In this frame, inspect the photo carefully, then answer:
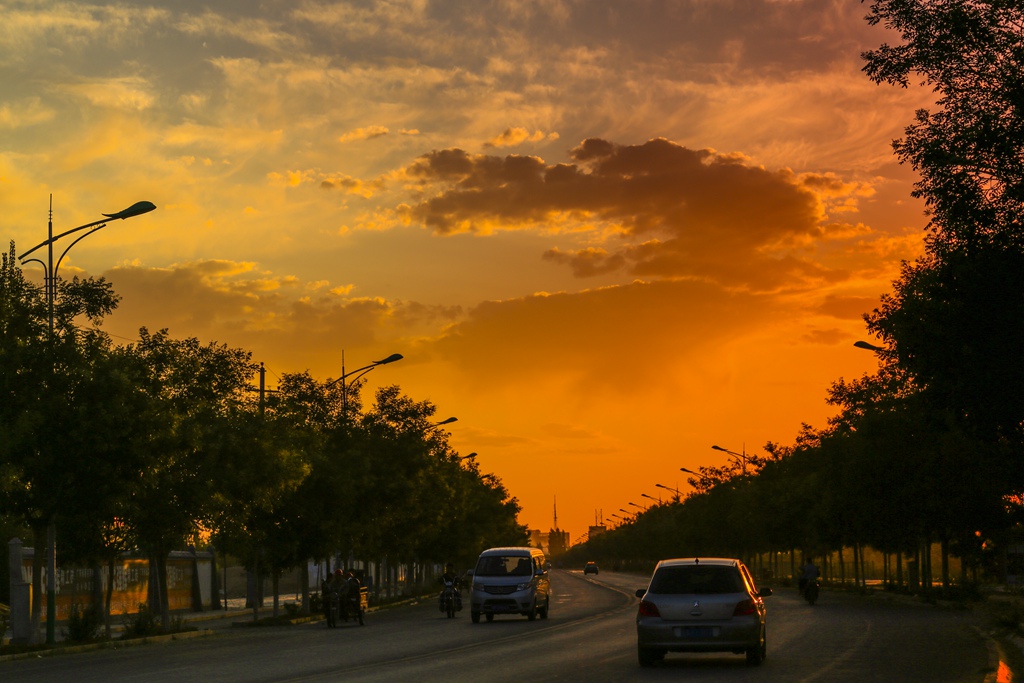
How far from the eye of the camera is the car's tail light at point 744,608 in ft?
66.8

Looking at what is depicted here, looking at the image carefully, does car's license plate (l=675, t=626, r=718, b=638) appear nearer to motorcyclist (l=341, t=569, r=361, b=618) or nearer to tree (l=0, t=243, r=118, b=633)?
tree (l=0, t=243, r=118, b=633)

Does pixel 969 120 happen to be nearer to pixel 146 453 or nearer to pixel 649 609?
pixel 649 609

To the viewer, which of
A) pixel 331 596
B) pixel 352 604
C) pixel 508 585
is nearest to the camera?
pixel 508 585

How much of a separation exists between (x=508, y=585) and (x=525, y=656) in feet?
53.4

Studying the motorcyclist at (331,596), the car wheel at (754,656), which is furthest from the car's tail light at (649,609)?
the motorcyclist at (331,596)

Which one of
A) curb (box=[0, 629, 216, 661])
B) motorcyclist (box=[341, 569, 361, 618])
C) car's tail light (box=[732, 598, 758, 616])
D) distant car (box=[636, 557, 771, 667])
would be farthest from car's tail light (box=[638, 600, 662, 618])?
motorcyclist (box=[341, 569, 361, 618])

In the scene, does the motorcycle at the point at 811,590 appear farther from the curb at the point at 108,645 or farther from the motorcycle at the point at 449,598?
the curb at the point at 108,645

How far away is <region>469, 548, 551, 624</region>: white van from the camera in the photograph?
1548 inches

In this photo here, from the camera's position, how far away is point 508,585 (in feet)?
129

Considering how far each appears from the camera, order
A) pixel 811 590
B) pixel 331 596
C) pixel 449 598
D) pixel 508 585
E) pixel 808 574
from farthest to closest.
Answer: pixel 808 574 < pixel 811 590 < pixel 449 598 < pixel 331 596 < pixel 508 585

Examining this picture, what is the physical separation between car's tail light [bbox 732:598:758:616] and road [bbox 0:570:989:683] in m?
0.84

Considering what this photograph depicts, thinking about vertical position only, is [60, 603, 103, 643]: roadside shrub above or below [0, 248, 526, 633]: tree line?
below

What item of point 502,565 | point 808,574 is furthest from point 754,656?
point 808,574

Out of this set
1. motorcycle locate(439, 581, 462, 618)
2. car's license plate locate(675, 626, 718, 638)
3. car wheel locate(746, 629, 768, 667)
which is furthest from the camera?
motorcycle locate(439, 581, 462, 618)
